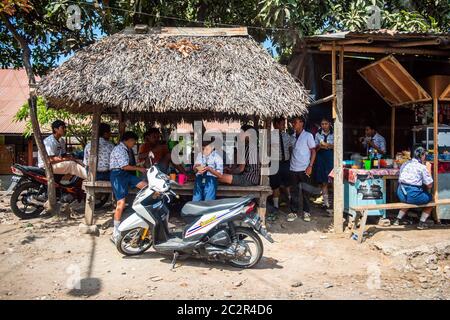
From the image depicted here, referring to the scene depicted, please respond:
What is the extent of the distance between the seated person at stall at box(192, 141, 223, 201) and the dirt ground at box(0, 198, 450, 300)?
1.31 metres

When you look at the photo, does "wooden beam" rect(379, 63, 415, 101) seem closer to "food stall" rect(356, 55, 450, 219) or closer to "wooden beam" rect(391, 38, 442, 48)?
"food stall" rect(356, 55, 450, 219)

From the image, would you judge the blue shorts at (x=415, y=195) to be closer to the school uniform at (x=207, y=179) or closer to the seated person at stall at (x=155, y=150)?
the school uniform at (x=207, y=179)

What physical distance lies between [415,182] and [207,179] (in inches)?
144

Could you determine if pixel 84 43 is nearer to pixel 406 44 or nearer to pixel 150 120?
pixel 150 120

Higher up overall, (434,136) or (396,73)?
(396,73)

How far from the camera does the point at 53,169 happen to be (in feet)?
25.2

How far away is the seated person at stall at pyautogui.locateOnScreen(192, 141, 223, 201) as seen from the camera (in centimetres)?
640

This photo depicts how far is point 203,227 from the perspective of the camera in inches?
195

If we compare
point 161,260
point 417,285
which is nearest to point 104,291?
point 161,260

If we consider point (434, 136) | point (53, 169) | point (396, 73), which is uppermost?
point (396, 73)

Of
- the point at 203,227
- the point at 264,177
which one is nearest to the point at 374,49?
the point at 264,177

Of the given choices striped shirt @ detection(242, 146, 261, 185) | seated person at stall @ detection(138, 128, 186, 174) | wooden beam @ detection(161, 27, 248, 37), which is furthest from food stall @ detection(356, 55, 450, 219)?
seated person at stall @ detection(138, 128, 186, 174)

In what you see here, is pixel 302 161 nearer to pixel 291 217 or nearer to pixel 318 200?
pixel 291 217

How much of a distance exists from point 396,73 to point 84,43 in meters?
7.46
